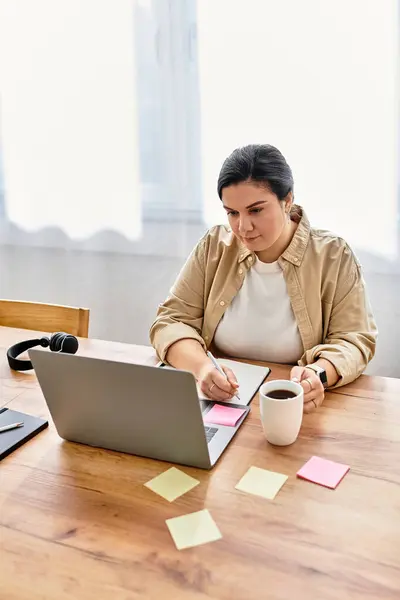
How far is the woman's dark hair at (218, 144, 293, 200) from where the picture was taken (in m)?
1.41

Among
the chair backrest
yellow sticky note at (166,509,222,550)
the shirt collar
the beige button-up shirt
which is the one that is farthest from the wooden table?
the chair backrest

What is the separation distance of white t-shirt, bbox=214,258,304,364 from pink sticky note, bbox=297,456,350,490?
1.68 ft

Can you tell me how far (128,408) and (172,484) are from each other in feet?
0.46

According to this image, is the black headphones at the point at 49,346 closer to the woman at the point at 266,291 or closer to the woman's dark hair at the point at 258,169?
the woman at the point at 266,291

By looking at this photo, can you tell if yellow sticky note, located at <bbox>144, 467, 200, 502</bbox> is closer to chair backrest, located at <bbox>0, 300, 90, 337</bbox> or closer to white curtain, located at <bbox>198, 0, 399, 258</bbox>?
chair backrest, located at <bbox>0, 300, 90, 337</bbox>


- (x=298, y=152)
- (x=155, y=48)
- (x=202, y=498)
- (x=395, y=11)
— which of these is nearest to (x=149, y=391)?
(x=202, y=498)

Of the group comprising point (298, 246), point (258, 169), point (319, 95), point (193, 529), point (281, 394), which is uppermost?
point (319, 95)

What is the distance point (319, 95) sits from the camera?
2.00 meters

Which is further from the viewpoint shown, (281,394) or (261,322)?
(261,322)

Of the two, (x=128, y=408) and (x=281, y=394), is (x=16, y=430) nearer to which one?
(x=128, y=408)

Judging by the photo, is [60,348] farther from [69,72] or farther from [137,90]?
[69,72]

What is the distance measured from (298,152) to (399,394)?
1088 mm

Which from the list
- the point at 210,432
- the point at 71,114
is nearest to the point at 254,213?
the point at 210,432

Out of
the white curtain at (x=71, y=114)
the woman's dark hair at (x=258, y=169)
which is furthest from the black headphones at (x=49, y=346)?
the white curtain at (x=71, y=114)
